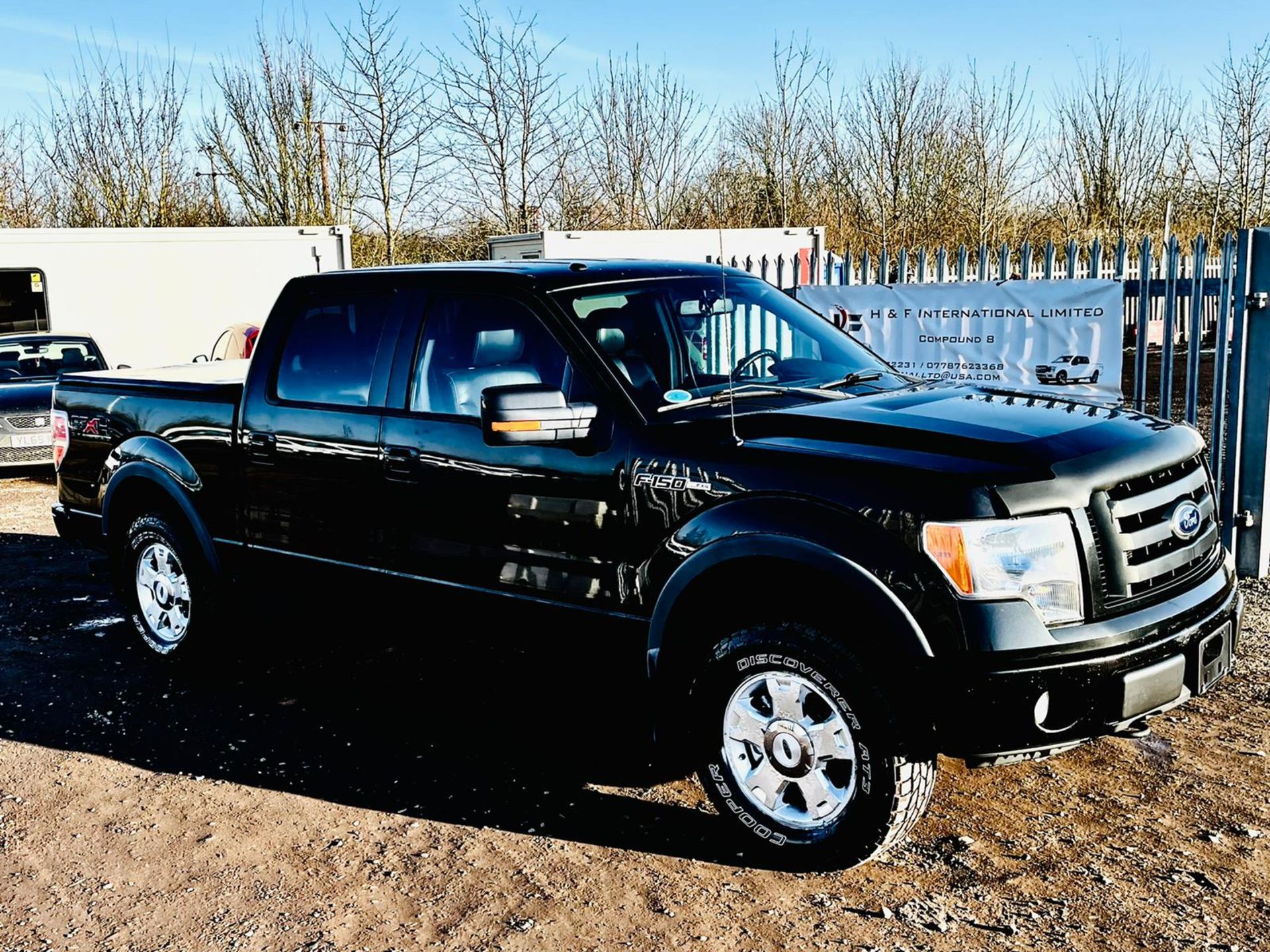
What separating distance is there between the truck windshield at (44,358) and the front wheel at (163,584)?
823 cm

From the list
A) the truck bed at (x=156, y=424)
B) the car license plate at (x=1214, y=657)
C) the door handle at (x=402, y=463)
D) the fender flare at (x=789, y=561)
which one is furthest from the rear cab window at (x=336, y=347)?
the car license plate at (x=1214, y=657)

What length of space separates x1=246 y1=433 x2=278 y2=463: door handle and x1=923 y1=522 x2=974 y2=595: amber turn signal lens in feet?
10.0

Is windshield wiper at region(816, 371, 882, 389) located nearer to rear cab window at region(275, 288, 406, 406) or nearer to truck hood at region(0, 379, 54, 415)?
rear cab window at region(275, 288, 406, 406)

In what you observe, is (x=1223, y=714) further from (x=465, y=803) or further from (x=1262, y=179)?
(x=1262, y=179)

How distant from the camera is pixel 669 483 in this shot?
3.93m

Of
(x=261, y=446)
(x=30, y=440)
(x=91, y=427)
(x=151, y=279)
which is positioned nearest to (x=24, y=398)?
(x=30, y=440)

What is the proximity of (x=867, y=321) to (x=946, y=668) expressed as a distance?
5.74 meters

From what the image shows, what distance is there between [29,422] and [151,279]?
5.40m

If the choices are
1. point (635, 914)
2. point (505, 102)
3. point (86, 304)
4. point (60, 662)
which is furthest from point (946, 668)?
point (505, 102)

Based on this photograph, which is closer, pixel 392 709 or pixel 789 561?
pixel 789 561

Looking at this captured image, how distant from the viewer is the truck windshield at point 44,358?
13.6 meters

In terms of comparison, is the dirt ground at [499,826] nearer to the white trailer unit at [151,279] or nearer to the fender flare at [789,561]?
the fender flare at [789,561]

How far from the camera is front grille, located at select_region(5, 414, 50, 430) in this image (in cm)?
1259

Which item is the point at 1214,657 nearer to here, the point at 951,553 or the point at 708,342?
the point at 951,553
